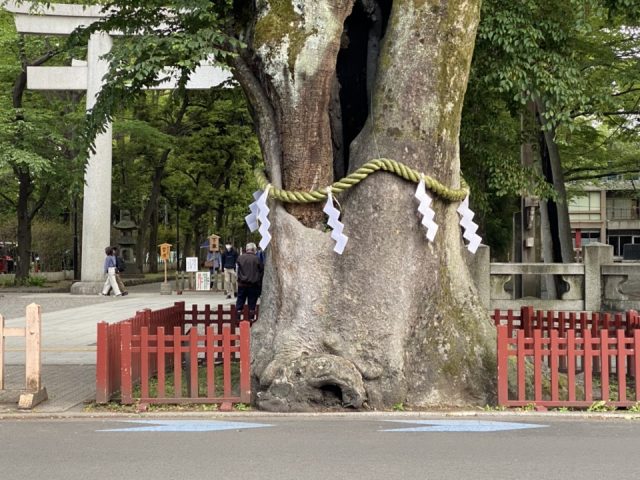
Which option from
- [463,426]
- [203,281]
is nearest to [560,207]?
[203,281]

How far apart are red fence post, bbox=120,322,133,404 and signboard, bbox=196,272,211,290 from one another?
21.0 meters

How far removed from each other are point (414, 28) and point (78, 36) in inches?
219

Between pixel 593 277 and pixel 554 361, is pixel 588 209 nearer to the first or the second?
pixel 593 277

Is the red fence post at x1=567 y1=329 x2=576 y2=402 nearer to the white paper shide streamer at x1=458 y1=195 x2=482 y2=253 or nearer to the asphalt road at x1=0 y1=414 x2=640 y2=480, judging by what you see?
the asphalt road at x1=0 y1=414 x2=640 y2=480

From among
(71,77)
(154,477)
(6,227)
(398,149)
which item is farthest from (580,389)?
(6,227)

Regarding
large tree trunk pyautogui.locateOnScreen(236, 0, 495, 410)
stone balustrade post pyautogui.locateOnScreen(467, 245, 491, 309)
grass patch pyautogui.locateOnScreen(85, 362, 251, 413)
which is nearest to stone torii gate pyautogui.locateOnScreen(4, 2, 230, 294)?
stone balustrade post pyautogui.locateOnScreen(467, 245, 491, 309)

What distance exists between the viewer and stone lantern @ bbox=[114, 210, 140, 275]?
131ft

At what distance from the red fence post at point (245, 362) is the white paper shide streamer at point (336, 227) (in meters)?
1.38

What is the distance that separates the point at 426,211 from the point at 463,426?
247cm

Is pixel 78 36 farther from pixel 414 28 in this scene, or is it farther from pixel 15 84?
pixel 15 84

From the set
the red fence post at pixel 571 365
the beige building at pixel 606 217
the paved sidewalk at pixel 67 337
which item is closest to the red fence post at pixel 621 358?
the red fence post at pixel 571 365

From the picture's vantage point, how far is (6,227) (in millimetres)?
43344

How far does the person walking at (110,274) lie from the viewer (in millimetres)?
27453

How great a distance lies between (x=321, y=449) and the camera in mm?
6699
